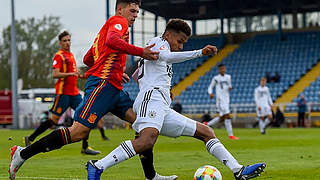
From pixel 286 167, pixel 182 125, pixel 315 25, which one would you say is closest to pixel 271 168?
pixel 286 167

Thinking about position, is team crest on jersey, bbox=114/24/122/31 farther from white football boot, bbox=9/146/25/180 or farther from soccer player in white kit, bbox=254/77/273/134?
soccer player in white kit, bbox=254/77/273/134

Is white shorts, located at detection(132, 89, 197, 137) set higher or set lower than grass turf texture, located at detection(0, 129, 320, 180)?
higher

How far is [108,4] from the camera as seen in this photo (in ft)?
136

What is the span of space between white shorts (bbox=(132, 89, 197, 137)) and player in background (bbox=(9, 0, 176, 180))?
0.46 m

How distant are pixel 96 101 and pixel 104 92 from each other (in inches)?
6.1

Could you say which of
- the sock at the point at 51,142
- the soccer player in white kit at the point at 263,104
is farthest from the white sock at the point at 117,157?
the soccer player in white kit at the point at 263,104

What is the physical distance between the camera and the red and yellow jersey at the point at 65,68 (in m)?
12.8

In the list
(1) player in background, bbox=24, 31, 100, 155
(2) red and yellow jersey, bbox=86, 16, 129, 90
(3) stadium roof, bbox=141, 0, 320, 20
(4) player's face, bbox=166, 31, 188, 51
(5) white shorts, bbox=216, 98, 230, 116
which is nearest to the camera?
(4) player's face, bbox=166, 31, 188, 51

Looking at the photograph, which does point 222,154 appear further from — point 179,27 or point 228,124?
Result: point 228,124

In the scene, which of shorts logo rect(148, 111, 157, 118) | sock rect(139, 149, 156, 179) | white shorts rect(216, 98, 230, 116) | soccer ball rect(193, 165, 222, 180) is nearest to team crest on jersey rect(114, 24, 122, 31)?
shorts logo rect(148, 111, 157, 118)

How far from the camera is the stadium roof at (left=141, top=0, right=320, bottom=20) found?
1662 inches

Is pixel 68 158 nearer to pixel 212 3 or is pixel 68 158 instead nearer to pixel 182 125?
pixel 182 125

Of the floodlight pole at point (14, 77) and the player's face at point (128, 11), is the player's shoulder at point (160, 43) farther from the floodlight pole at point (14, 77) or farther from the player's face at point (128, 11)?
the floodlight pole at point (14, 77)

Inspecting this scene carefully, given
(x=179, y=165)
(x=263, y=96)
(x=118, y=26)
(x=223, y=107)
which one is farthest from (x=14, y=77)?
(x=118, y=26)
